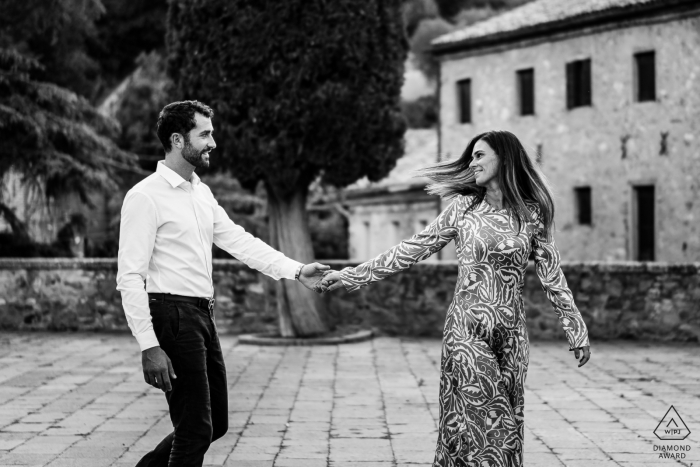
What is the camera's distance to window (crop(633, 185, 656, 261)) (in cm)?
2589

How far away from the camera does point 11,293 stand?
16.6m

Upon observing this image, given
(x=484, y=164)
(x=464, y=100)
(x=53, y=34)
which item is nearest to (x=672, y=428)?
(x=484, y=164)

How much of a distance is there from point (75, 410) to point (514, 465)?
4.92m

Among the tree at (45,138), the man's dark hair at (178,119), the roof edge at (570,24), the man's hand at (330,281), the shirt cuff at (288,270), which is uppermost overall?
the roof edge at (570,24)

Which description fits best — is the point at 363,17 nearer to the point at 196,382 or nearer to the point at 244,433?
the point at 244,433

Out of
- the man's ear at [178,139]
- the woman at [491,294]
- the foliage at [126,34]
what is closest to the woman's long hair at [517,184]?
the woman at [491,294]

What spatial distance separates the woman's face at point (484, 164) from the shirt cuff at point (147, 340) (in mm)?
1811

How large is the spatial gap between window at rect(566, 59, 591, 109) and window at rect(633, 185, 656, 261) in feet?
9.40

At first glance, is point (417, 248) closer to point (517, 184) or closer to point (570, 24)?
point (517, 184)

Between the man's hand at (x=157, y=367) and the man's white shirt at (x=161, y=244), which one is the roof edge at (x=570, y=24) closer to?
the man's white shirt at (x=161, y=244)

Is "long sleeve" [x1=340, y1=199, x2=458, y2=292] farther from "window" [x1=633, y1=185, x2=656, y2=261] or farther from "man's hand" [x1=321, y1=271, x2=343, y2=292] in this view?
"window" [x1=633, y1=185, x2=656, y2=261]

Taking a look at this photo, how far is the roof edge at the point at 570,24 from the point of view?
24531 mm

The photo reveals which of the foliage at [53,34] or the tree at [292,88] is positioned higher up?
the foliage at [53,34]

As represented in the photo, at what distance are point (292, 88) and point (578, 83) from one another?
15278 mm
